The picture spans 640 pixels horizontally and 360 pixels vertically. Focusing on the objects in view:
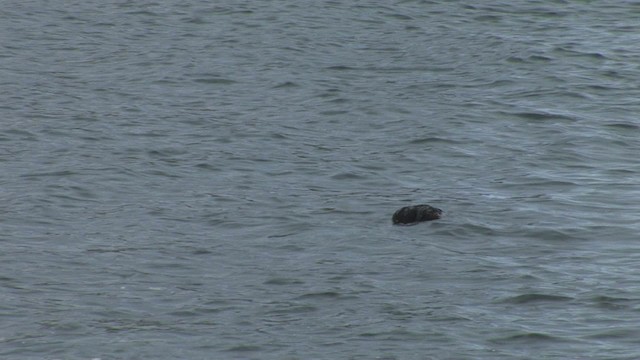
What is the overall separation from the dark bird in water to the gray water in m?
0.21

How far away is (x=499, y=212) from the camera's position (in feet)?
60.9

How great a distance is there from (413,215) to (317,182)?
100 inches

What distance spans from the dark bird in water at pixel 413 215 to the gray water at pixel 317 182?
0.21m

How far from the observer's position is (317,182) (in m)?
20.1

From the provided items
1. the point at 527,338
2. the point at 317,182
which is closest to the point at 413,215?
the point at 317,182

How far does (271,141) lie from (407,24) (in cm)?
1000

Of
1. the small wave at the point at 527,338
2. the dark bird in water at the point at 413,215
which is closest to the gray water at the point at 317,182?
the small wave at the point at 527,338

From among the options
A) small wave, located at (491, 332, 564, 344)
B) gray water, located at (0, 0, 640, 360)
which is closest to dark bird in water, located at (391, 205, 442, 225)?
gray water, located at (0, 0, 640, 360)

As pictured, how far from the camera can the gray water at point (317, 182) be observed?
14367 millimetres

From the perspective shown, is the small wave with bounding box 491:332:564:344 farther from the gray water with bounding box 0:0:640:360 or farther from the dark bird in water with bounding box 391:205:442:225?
the dark bird in water with bounding box 391:205:442:225

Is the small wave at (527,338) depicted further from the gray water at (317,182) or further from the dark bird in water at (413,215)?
the dark bird in water at (413,215)

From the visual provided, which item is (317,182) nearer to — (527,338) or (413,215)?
(413,215)

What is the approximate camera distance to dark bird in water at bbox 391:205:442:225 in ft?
59.0

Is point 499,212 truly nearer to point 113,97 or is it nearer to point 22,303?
point 22,303
